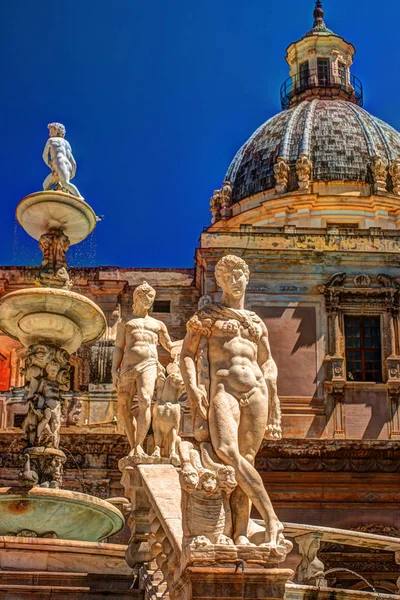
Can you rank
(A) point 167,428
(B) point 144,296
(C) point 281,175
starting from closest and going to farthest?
1. (A) point 167,428
2. (B) point 144,296
3. (C) point 281,175

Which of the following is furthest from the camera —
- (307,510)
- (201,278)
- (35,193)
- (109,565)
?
(201,278)

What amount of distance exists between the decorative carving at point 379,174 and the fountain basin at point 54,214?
2690 cm

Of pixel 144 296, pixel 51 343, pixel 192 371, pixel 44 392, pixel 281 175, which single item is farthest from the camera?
pixel 281 175

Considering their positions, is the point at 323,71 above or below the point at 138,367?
above

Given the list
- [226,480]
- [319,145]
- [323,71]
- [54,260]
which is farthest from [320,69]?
[226,480]

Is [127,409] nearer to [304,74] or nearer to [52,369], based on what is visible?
[52,369]

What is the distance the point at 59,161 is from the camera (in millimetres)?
17656

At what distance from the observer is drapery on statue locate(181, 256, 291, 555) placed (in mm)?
9211

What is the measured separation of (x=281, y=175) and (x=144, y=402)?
1188 inches

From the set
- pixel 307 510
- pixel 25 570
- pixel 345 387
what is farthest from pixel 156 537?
pixel 345 387

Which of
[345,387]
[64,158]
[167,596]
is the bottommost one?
[167,596]

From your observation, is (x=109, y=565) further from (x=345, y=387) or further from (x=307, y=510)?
(x=345, y=387)

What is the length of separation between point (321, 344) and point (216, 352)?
24022mm

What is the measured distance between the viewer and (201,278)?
35.4 metres
